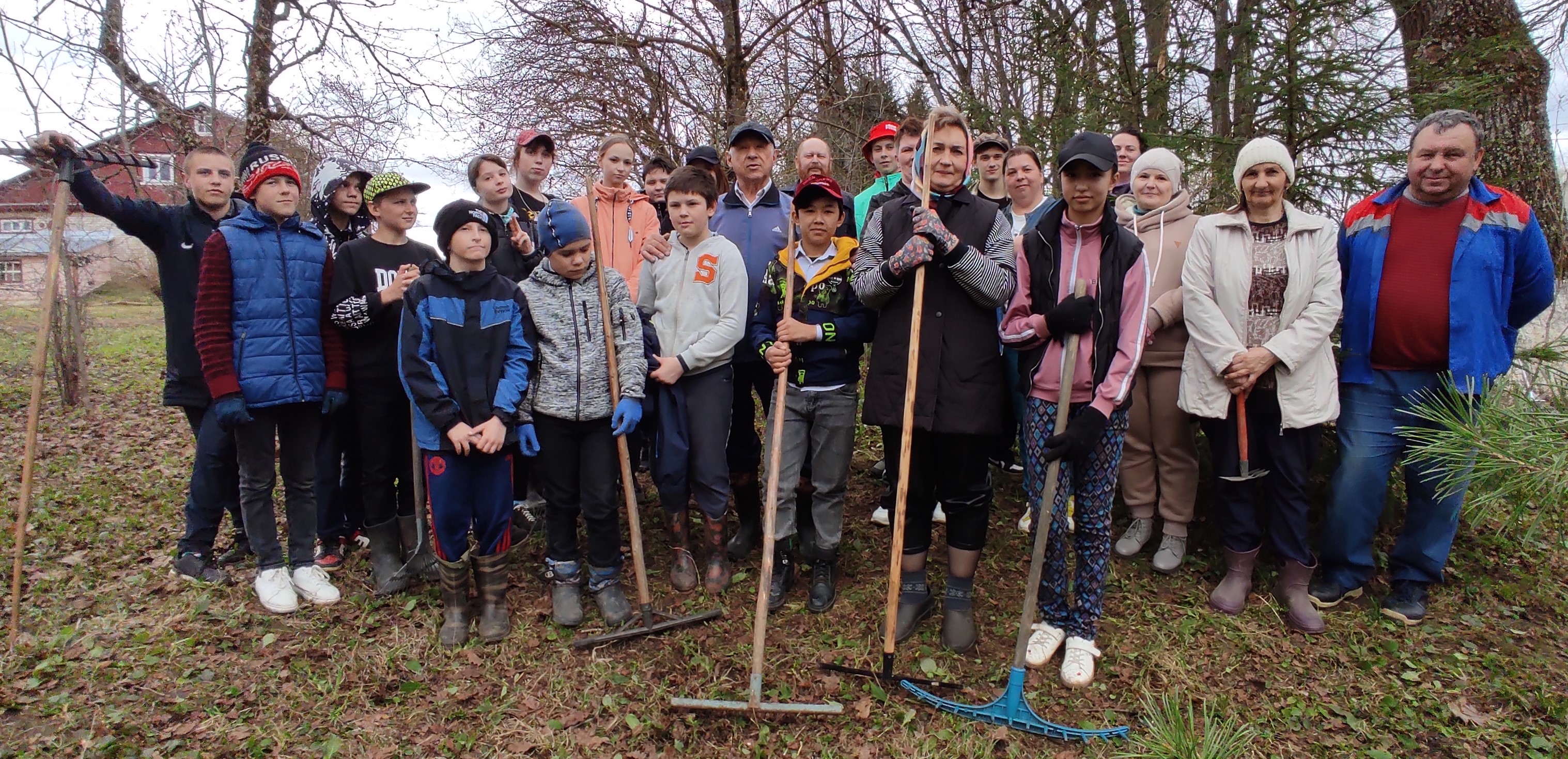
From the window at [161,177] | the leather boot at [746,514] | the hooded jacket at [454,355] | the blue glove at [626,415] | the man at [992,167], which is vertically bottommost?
the leather boot at [746,514]

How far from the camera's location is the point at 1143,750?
2.92m

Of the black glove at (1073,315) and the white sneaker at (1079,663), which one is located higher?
the black glove at (1073,315)

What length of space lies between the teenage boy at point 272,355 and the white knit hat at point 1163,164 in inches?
167

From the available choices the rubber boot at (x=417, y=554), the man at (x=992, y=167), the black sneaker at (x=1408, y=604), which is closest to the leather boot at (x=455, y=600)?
the rubber boot at (x=417, y=554)

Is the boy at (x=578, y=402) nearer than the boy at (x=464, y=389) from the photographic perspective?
No

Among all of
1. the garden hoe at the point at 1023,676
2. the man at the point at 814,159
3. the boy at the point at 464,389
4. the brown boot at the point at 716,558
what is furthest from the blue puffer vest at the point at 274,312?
the garden hoe at the point at 1023,676

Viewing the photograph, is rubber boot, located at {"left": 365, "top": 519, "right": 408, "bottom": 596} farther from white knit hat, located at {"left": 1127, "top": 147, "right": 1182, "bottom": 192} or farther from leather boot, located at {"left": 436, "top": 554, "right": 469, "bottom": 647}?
white knit hat, located at {"left": 1127, "top": 147, "right": 1182, "bottom": 192}

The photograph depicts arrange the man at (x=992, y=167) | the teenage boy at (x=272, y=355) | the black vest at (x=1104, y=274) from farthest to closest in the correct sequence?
the man at (x=992, y=167), the teenage boy at (x=272, y=355), the black vest at (x=1104, y=274)

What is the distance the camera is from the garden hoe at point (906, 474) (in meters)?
3.13

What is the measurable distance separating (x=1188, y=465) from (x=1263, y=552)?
0.70 metres

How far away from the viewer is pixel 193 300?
4.01 metres

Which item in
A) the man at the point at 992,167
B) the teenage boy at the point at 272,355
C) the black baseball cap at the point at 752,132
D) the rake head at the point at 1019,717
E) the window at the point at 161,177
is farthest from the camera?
the window at the point at 161,177

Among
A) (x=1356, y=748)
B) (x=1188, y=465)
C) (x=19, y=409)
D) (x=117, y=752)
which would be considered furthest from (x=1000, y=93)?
(x=19, y=409)

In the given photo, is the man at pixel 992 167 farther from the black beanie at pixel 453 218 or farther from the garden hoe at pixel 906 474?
the black beanie at pixel 453 218
